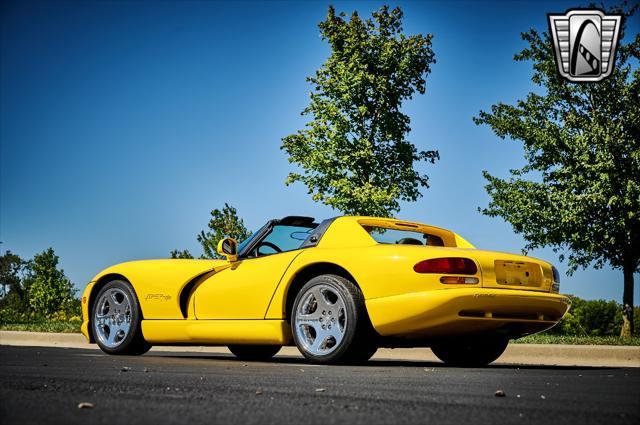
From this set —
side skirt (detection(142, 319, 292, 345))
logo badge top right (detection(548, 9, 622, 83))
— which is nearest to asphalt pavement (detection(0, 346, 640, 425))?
side skirt (detection(142, 319, 292, 345))

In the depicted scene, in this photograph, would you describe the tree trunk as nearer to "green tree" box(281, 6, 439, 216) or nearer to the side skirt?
"green tree" box(281, 6, 439, 216)

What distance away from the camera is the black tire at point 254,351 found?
903 centimetres

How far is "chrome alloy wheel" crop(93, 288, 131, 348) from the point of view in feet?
28.7

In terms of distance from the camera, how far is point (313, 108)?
2545 cm

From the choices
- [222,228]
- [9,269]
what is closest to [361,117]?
[222,228]

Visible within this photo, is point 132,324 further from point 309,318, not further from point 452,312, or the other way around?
point 452,312

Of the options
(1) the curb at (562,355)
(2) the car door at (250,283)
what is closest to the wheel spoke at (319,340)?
(2) the car door at (250,283)

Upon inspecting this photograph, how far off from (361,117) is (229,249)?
17582mm

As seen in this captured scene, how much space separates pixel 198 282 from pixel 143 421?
Result: 5082 mm

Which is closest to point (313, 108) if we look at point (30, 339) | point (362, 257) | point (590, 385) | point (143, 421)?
point (30, 339)

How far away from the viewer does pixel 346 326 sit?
21.9 ft

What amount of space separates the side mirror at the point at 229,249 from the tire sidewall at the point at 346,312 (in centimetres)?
120

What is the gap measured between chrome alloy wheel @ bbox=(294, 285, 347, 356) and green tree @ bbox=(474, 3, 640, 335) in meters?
17.4

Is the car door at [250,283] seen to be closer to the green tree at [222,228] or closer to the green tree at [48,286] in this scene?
the green tree at [222,228]
